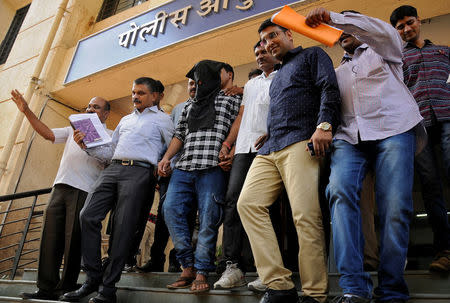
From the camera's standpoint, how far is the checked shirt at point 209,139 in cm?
262

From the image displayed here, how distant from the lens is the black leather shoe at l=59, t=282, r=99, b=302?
242 cm

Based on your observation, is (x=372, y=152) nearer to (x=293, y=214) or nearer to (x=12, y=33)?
(x=293, y=214)

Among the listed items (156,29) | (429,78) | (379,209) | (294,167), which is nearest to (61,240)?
(294,167)

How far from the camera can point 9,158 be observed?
5.54 meters

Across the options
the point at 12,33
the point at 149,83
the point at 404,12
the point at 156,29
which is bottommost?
the point at 149,83

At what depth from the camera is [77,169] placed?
3039 millimetres

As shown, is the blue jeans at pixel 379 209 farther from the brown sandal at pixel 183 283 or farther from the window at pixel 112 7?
the window at pixel 112 7

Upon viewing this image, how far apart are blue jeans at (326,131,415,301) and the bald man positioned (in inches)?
79.2

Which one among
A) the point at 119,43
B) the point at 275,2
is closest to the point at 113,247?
the point at 275,2

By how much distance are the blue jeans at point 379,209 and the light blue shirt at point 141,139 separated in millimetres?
1509

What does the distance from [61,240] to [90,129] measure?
0.92 meters

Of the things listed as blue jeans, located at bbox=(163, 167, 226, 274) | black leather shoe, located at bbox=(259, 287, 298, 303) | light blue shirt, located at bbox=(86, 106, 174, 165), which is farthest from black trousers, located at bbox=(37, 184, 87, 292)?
black leather shoe, located at bbox=(259, 287, 298, 303)

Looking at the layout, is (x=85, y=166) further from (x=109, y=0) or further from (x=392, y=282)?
(x=109, y=0)

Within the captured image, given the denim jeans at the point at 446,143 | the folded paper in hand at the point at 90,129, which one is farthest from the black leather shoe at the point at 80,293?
the denim jeans at the point at 446,143
